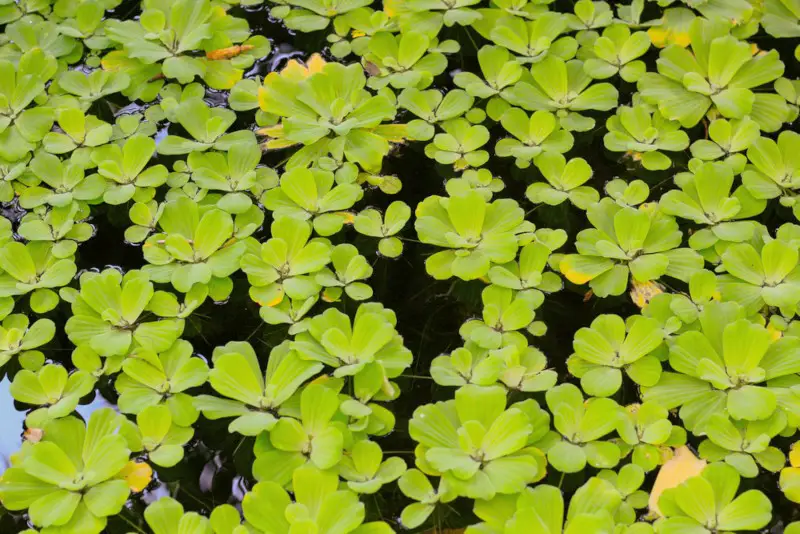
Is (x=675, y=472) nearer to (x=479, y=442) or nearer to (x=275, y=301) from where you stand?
(x=479, y=442)

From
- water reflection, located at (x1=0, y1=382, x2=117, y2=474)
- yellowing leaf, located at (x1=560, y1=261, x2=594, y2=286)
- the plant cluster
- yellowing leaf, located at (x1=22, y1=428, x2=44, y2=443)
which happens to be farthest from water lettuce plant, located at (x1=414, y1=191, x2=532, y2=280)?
yellowing leaf, located at (x1=22, y1=428, x2=44, y2=443)

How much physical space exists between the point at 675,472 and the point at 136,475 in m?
1.07

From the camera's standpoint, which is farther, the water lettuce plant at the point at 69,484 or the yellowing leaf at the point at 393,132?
the yellowing leaf at the point at 393,132

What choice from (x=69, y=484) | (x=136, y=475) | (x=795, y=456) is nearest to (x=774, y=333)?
(x=795, y=456)

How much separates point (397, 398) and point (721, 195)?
0.94 m

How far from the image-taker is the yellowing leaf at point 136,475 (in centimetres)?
157

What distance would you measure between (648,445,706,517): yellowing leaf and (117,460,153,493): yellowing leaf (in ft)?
3.27

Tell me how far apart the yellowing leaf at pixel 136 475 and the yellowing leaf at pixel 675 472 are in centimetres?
100

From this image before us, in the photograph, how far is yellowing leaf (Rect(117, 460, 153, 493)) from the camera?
1.57 meters

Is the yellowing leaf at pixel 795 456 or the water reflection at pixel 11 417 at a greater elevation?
the yellowing leaf at pixel 795 456

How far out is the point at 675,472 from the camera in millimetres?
1551

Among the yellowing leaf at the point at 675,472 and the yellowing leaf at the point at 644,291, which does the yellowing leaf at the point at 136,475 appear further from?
the yellowing leaf at the point at 644,291

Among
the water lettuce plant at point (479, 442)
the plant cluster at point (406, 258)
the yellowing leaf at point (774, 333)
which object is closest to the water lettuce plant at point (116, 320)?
the plant cluster at point (406, 258)

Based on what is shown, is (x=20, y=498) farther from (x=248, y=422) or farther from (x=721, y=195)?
(x=721, y=195)
